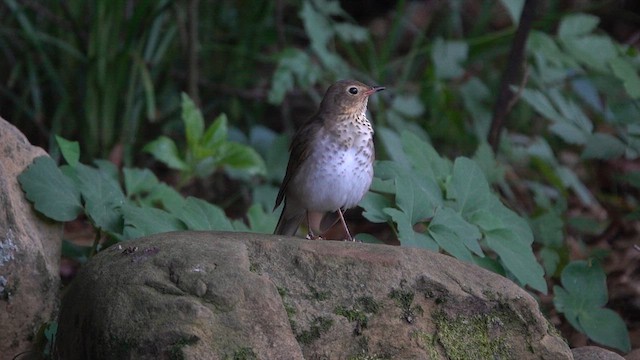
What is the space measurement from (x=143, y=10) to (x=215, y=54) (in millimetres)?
1522

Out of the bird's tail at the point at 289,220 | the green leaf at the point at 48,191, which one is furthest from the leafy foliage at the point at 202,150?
the green leaf at the point at 48,191

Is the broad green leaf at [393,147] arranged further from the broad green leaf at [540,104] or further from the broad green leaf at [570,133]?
the broad green leaf at [570,133]

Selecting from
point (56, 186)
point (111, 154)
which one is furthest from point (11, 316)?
point (111, 154)

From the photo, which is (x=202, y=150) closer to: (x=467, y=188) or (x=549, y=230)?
(x=467, y=188)

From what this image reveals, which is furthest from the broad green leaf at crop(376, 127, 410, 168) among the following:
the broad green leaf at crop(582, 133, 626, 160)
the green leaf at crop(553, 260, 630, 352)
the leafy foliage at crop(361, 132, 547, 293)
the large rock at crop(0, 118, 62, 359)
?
the large rock at crop(0, 118, 62, 359)

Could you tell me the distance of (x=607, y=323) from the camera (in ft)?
14.7

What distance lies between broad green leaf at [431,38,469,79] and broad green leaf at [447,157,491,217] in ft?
8.51

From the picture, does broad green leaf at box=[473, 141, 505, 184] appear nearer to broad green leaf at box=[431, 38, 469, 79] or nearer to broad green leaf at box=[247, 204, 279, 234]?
broad green leaf at box=[247, 204, 279, 234]

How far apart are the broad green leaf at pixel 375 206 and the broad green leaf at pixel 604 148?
1780mm

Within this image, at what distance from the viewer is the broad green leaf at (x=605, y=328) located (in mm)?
4379

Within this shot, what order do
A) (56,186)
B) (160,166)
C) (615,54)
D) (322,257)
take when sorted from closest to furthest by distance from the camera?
(322,257) → (56,186) → (615,54) → (160,166)

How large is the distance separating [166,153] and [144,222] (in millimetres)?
1485

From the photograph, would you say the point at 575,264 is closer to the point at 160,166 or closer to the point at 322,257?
the point at 322,257

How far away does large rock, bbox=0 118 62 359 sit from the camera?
3.70 m
